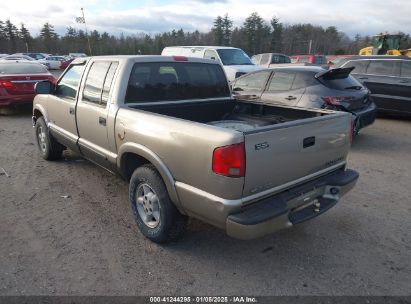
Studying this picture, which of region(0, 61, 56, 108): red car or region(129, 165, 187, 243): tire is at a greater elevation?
region(0, 61, 56, 108): red car

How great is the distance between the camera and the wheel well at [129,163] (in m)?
3.63

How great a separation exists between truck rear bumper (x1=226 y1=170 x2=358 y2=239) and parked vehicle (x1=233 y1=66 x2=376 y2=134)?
3.18 meters

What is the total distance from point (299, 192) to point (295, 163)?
0.96 feet

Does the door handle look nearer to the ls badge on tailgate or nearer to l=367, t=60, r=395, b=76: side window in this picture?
the ls badge on tailgate

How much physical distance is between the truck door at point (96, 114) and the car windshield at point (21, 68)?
7166mm

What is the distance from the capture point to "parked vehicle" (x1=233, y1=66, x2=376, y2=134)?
21.7 ft

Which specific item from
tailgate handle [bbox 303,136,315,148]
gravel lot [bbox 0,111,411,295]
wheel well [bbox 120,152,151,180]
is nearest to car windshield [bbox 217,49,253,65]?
gravel lot [bbox 0,111,411,295]

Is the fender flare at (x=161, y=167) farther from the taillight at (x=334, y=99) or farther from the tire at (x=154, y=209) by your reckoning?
the taillight at (x=334, y=99)

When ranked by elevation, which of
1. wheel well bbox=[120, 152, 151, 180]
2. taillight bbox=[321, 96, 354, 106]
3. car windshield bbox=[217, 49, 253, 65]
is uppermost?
car windshield bbox=[217, 49, 253, 65]

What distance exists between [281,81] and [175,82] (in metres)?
3.85

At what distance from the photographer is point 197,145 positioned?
2.68 m

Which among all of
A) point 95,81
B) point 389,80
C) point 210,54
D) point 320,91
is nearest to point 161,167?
point 95,81

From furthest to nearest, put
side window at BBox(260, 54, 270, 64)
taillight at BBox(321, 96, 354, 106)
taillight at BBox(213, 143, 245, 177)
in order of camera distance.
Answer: side window at BBox(260, 54, 270, 64) → taillight at BBox(321, 96, 354, 106) → taillight at BBox(213, 143, 245, 177)

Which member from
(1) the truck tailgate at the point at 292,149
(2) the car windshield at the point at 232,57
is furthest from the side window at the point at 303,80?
(2) the car windshield at the point at 232,57
